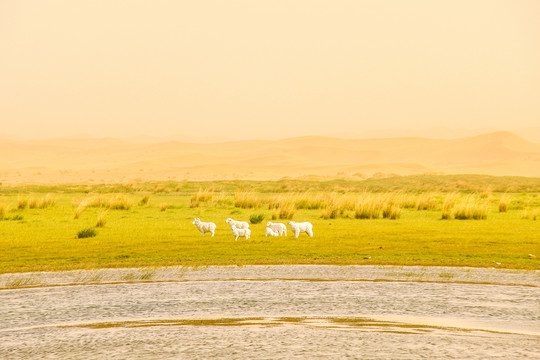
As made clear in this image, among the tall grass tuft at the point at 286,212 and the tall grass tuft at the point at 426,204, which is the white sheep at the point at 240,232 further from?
the tall grass tuft at the point at 426,204

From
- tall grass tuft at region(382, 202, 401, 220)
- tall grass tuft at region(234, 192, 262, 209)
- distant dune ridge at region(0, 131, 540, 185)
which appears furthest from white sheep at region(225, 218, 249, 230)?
distant dune ridge at region(0, 131, 540, 185)

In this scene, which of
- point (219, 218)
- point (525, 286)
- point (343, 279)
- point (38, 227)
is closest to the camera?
point (525, 286)

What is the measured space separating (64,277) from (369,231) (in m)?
11.2

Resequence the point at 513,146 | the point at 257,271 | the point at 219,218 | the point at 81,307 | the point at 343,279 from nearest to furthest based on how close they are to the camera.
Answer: the point at 81,307 < the point at 343,279 < the point at 257,271 < the point at 219,218 < the point at 513,146

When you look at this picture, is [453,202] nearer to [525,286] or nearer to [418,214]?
[418,214]

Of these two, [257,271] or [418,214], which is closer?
[257,271]

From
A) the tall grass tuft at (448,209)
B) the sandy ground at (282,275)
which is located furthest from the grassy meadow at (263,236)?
the sandy ground at (282,275)

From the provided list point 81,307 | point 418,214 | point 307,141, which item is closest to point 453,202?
point 418,214

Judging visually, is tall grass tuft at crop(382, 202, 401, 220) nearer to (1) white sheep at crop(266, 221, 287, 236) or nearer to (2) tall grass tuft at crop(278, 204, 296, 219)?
(2) tall grass tuft at crop(278, 204, 296, 219)

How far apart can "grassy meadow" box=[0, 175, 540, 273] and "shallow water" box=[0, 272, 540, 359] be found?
3.34 m

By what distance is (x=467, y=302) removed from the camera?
10.2 metres

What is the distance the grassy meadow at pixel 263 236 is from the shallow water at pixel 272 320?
11.0 feet

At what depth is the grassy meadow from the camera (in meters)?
15.6

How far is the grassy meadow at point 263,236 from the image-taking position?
51.3 ft
